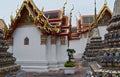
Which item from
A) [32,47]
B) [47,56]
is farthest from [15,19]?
[47,56]

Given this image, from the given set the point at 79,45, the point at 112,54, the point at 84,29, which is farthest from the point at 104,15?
the point at 112,54

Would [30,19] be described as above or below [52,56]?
above

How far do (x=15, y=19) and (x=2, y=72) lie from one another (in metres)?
9.14

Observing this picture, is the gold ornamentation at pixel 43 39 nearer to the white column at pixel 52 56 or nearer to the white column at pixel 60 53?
the white column at pixel 52 56

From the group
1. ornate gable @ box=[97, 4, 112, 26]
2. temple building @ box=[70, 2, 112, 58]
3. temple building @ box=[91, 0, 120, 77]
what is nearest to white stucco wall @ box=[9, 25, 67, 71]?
ornate gable @ box=[97, 4, 112, 26]

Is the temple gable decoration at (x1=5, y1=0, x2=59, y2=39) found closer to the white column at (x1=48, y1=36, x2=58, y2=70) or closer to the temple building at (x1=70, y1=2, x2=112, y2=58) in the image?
the white column at (x1=48, y1=36, x2=58, y2=70)

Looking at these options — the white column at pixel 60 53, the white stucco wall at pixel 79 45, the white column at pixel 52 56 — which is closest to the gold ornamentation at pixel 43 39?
the white column at pixel 52 56

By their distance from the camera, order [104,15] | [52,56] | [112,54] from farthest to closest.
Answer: [104,15] → [52,56] → [112,54]

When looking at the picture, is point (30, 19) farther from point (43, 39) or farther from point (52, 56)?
point (52, 56)

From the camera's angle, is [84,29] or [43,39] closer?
[43,39]

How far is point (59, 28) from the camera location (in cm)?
1293

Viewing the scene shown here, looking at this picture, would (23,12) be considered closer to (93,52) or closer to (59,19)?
(59,19)

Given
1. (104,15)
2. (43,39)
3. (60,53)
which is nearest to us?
(43,39)

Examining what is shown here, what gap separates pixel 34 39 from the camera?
12531mm
